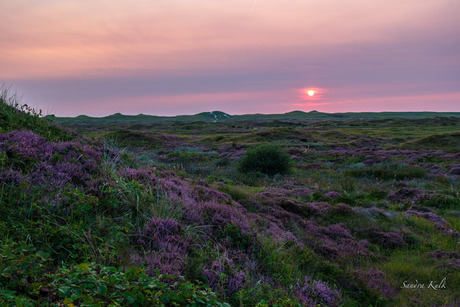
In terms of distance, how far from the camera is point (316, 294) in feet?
15.0

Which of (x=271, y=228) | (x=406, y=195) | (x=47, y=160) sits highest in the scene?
(x=47, y=160)

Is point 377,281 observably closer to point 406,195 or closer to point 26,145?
point 26,145

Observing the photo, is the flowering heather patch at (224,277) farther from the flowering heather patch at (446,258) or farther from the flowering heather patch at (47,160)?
the flowering heather patch at (446,258)

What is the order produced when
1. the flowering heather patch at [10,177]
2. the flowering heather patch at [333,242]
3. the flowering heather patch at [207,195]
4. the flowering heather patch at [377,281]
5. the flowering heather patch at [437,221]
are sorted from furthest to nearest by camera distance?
the flowering heather patch at [437,221] → the flowering heather patch at [207,195] → the flowering heather patch at [333,242] → the flowering heather patch at [377,281] → the flowering heather patch at [10,177]

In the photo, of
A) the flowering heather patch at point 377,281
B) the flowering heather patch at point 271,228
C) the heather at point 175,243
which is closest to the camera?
the heather at point 175,243

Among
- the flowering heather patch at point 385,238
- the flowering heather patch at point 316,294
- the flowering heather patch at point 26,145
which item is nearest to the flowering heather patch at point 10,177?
the flowering heather patch at point 26,145

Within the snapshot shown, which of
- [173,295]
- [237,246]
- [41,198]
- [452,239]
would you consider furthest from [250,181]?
[173,295]

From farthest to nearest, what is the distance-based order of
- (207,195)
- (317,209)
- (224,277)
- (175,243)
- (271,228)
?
(317,209), (207,195), (271,228), (175,243), (224,277)

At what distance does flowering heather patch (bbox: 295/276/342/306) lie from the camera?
438cm

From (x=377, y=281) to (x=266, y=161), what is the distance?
44.1ft

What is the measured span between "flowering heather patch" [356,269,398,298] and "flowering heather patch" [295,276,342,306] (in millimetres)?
1024

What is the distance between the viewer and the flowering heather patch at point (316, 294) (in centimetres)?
438

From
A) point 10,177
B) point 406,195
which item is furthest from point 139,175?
point 406,195

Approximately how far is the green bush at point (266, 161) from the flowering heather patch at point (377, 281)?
509 inches
